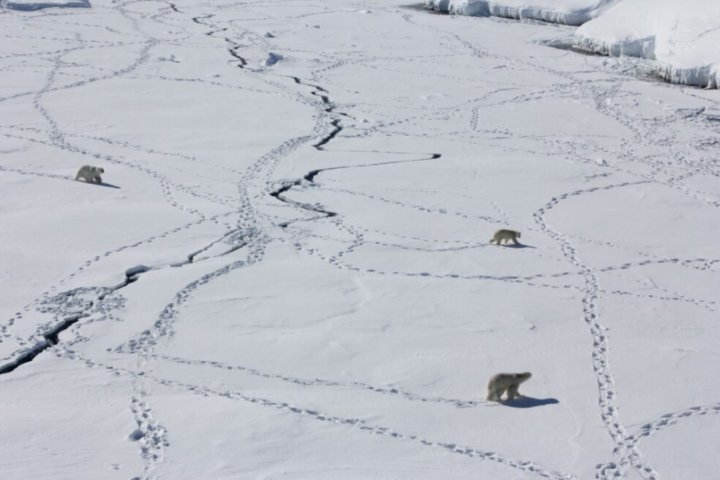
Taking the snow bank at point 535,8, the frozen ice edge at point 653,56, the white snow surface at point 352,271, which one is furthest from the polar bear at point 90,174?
the snow bank at point 535,8

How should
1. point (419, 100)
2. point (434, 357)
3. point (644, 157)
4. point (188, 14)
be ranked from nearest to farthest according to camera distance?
point (434, 357)
point (644, 157)
point (419, 100)
point (188, 14)

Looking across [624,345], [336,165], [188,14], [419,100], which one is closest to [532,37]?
[419,100]

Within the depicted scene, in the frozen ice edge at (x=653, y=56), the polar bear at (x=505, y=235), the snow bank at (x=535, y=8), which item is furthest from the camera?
the snow bank at (x=535, y=8)

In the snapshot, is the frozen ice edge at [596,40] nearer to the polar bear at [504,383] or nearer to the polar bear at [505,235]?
the polar bear at [505,235]

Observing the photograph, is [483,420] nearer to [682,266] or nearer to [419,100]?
[682,266]

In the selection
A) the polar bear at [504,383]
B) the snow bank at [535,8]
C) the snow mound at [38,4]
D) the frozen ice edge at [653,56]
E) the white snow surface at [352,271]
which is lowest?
the white snow surface at [352,271]

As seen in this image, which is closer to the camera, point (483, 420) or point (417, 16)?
point (483, 420)

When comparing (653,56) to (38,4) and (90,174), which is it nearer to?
(90,174)

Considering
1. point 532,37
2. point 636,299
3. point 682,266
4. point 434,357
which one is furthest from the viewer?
point 532,37
